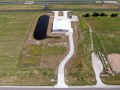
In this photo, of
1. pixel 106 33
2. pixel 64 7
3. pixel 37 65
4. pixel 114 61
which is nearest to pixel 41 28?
pixel 64 7

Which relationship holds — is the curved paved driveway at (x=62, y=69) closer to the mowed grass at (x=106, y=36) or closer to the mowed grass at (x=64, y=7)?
the mowed grass at (x=106, y=36)

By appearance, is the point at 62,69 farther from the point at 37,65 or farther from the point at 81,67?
the point at 37,65

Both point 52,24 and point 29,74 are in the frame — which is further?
point 52,24

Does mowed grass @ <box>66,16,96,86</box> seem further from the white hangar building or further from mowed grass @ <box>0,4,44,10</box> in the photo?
mowed grass @ <box>0,4,44,10</box>

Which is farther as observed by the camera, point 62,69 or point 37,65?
point 37,65

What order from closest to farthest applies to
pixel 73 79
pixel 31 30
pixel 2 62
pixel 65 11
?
pixel 73 79 → pixel 2 62 → pixel 31 30 → pixel 65 11

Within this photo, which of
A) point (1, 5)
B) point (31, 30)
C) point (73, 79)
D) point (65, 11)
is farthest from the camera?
point (1, 5)

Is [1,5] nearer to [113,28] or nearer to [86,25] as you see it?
[86,25]

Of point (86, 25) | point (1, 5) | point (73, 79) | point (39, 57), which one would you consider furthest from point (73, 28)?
point (1, 5)
